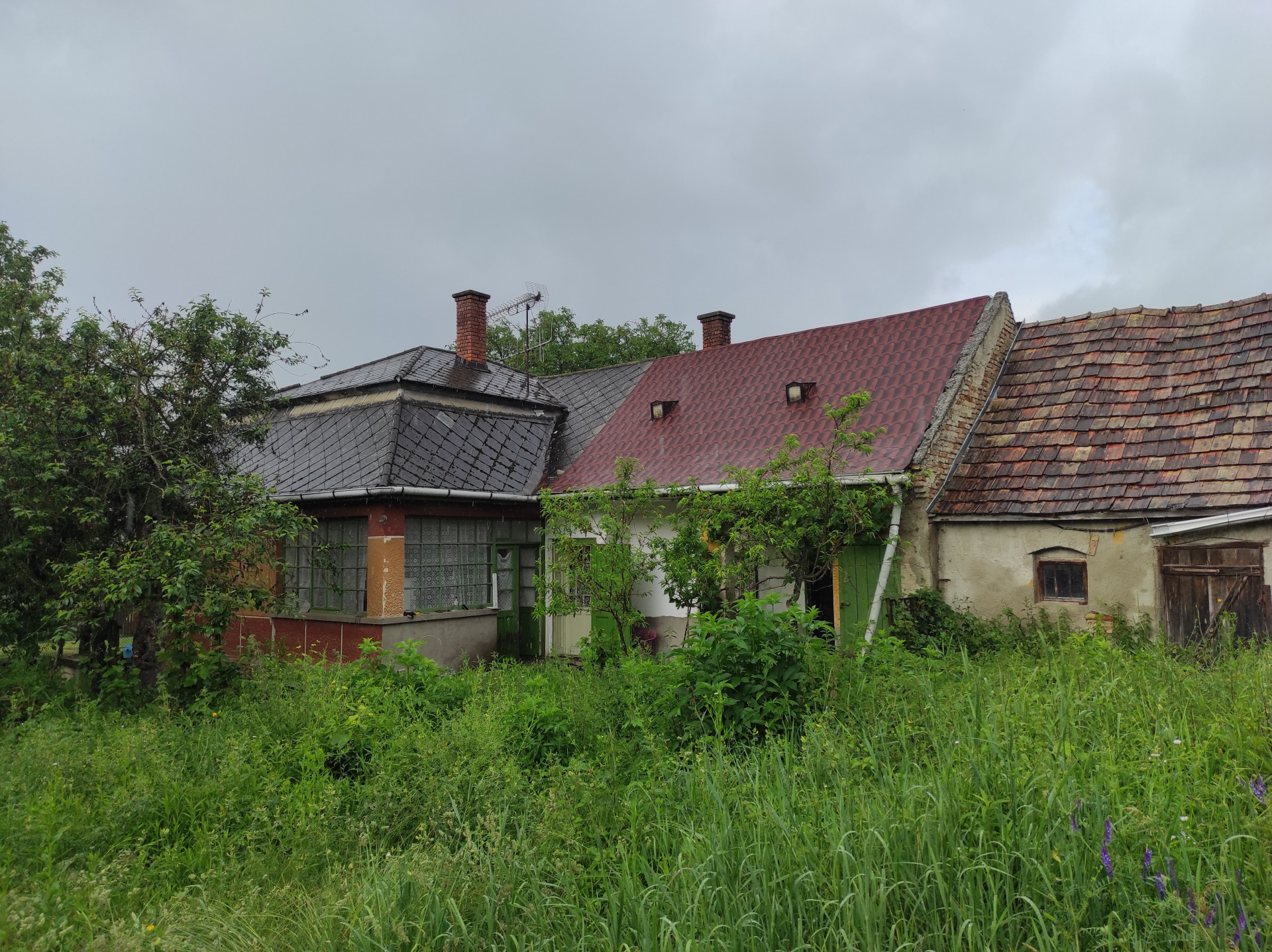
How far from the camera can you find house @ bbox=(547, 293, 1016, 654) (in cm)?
1029

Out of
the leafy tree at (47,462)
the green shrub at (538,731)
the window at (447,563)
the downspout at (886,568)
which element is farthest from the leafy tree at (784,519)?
the leafy tree at (47,462)

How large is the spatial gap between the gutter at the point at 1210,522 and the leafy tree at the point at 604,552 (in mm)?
5888

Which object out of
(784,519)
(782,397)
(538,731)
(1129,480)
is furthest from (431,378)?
(1129,480)

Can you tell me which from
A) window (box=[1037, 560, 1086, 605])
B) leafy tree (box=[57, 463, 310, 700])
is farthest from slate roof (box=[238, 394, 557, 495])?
window (box=[1037, 560, 1086, 605])

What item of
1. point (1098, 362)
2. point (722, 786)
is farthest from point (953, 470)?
point (722, 786)

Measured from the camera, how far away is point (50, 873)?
427 cm

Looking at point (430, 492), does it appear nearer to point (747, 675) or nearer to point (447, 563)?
point (447, 563)

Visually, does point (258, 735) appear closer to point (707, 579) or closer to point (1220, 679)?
point (707, 579)

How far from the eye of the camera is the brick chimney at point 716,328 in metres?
17.4

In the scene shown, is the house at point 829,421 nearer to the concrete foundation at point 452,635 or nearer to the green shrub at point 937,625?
the green shrub at point 937,625

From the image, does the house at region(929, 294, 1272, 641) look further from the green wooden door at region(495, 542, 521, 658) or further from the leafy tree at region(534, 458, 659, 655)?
the green wooden door at region(495, 542, 521, 658)

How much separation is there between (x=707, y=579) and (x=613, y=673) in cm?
217

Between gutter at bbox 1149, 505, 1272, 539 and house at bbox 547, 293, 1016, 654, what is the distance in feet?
8.71

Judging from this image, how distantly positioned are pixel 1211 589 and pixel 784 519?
466cm
